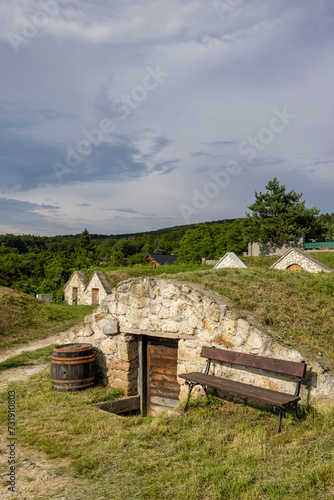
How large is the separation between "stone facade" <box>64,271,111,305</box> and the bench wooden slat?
19.9m

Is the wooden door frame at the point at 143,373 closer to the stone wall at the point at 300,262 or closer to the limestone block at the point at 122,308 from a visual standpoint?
the limestone block at the point at 122,308

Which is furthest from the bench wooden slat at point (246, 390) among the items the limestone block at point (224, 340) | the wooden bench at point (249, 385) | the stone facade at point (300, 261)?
the stone facade at point (300, 261)

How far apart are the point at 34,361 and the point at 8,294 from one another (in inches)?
314

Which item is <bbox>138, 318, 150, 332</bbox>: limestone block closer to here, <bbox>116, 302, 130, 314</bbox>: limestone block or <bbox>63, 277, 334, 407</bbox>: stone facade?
<bbox>63, 277, 334, 407</bbox>: stone facade

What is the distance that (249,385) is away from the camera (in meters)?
5.73

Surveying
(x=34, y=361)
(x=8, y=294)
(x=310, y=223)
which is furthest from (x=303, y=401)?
(x=310, y=223)

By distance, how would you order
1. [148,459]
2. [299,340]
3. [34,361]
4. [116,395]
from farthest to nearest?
[34,361], [116,395], [299,340], [148,459]

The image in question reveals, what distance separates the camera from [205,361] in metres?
6.62

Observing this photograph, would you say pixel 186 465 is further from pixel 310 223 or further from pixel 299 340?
pixel 310 223

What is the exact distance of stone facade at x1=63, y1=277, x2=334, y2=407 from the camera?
5695mm

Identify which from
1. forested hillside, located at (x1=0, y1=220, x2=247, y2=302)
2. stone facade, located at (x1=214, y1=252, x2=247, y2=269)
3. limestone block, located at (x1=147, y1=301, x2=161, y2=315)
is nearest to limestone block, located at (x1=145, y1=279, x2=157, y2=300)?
limestone block, located at (x1=147, y1=301, x2=161, y2=315)

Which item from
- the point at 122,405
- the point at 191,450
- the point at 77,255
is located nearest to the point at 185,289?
the point at 122,405

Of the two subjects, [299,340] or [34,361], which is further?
[34,361]

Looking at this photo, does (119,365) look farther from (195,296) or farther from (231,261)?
(231,261)
